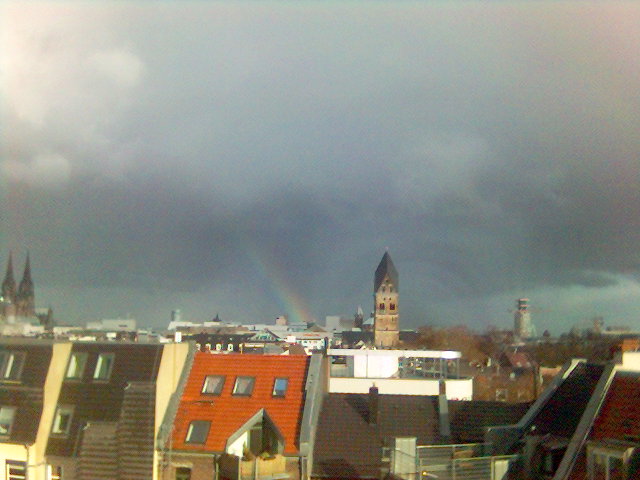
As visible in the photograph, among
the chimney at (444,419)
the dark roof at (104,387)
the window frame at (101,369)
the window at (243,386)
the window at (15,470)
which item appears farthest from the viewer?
the window at (243,386)

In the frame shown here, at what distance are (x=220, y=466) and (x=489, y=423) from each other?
42.8 feet

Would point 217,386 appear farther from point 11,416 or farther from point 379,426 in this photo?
point 11,416

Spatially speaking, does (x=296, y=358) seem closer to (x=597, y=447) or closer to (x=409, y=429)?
(x=409, y=429)

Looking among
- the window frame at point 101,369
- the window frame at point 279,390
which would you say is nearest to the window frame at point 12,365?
the window frame at point 101,369

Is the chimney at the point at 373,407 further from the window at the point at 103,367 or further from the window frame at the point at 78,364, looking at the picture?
the window frame at the point at 78,364

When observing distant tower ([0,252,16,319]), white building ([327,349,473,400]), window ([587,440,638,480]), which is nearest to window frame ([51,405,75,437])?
white building ([327,349,473,400])

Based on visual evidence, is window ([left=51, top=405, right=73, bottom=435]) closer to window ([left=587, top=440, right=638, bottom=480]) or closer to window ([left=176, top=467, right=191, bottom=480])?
window ([left=176, top=467, right=191, bottom=480])

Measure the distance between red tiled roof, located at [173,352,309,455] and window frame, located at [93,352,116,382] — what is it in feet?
12.0

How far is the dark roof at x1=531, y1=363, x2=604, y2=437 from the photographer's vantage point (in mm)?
31109

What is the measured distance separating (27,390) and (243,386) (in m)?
9.90

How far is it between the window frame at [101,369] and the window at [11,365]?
11.4 ft

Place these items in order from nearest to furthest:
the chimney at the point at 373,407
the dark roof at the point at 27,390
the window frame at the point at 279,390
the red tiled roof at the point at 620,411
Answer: the red tiled roof at the point at 620,411 → the dark roof at the point at 27,390 → the chimney at the point at 373,407 → the window frame at the point at 279,390

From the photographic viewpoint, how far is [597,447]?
24.8 meters

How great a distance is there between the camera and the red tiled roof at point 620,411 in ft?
85.3
